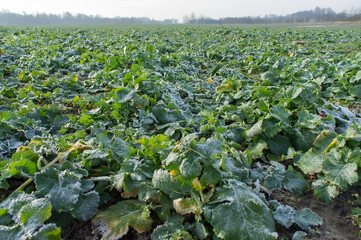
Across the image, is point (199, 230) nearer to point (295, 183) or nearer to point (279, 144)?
point (295, 183)

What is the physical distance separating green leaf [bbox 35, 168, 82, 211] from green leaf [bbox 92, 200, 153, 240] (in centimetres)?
25

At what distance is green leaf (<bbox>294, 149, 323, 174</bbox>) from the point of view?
2232mm

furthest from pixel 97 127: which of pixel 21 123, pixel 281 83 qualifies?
pixel 281 83

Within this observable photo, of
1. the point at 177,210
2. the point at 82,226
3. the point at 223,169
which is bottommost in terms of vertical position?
the point at 82,226

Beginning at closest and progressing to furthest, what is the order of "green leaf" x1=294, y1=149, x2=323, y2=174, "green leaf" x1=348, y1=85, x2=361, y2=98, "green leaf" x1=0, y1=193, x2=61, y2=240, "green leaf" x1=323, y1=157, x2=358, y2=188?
"green leaf" x1=0, y1=193, x2=61, y2=240 → "green leaf" x1=323, y1=157, x2=358, y2=188 → "green leaf" x1=294, y1=149, x2=323, y2=174 → "green leaf" x1=348, y1=85, x2=361, y2=98

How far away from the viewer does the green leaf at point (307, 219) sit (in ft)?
5.63

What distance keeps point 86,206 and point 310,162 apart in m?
2.07

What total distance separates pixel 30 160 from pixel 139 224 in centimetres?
105

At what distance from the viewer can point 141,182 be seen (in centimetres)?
178

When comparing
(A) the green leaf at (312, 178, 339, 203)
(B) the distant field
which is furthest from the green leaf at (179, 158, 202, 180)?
(A) the green leaf at (312, 178, 339, 203)

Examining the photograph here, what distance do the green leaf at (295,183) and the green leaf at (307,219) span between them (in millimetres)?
316

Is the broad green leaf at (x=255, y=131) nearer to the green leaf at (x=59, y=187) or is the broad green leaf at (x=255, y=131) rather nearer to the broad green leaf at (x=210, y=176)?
the broad green leaf at (x=210, y=176)

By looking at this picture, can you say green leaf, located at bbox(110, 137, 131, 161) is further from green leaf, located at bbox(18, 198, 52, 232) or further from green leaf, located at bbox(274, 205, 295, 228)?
green leaf, located at bbox(274, 205, 295, 228)

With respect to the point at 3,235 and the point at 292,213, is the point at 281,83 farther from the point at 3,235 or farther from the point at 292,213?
the point at 3,235
